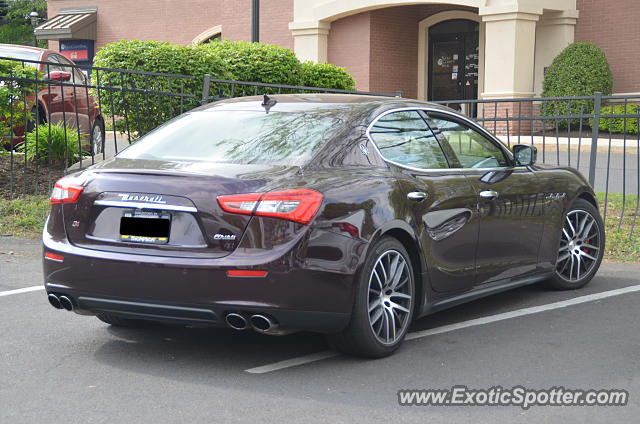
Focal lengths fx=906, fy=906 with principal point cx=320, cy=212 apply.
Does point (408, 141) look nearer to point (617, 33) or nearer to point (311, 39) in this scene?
point (617, 33)

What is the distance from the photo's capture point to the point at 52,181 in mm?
10930

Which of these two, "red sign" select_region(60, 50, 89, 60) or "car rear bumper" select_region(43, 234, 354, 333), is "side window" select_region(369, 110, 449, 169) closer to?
"car rear bumper" select_region(43, 234, 354, 333)

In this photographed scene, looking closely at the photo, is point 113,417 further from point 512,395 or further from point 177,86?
point 177,86

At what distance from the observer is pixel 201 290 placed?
15.0 feet

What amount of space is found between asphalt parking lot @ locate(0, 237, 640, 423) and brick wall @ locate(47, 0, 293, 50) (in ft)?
69.0

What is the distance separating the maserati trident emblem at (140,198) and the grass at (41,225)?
16.0 feet

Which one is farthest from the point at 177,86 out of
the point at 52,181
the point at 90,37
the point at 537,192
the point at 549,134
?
the point at 90,37

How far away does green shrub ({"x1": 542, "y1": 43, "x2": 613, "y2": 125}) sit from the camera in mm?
20359

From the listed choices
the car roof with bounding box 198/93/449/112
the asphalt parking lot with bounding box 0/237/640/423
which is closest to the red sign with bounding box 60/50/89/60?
the asphalt parking lot with bounding box 0/237/640/423

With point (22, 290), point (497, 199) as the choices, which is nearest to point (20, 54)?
point (22, 290)

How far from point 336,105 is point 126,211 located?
1.58 m

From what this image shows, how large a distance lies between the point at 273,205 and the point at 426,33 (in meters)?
21.5

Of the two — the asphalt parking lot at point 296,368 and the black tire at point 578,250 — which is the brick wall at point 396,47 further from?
the asphalt parking lot at point 296,368

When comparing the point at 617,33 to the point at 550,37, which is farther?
the point at 550,37
